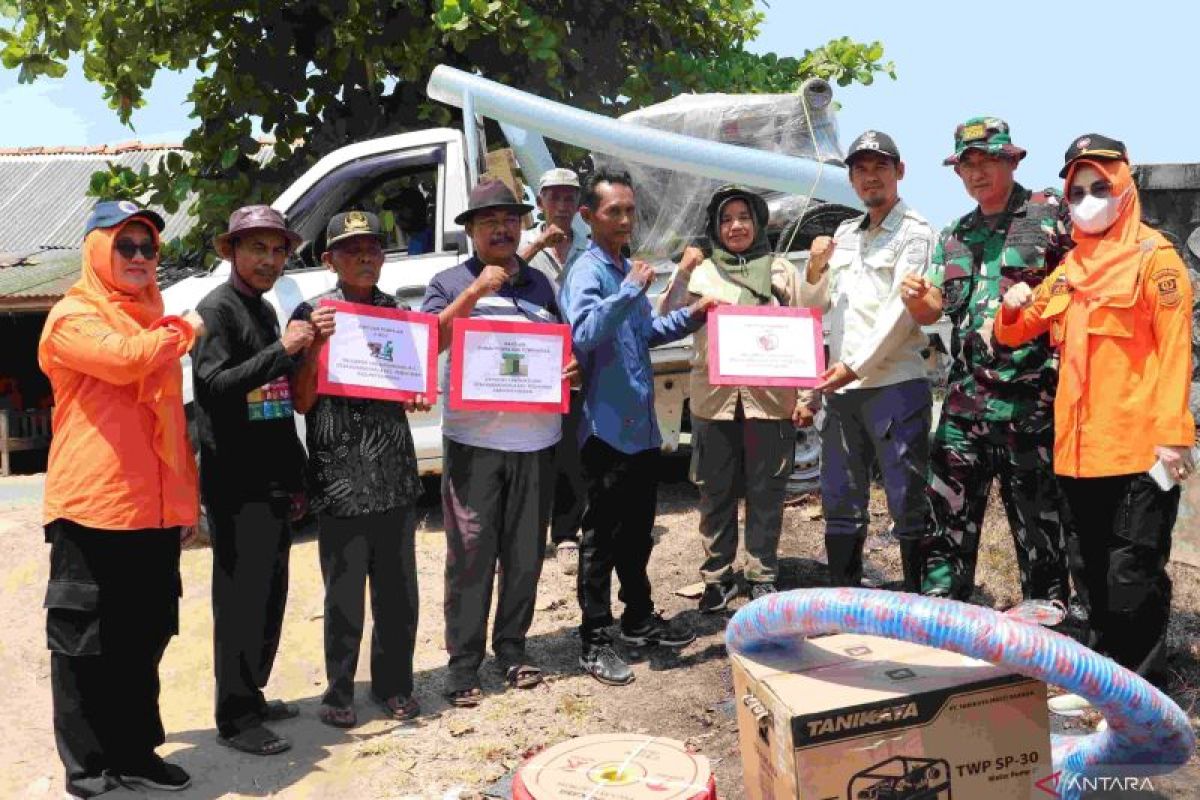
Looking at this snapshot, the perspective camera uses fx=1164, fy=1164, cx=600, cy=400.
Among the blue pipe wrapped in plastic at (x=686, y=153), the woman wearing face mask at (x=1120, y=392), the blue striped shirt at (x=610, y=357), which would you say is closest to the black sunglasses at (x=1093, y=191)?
the woman wearing face mask at (x=1120, y=392)

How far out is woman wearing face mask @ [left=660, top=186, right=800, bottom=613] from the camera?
5.05 metres

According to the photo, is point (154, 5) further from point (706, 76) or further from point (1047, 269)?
point (1047, 269)

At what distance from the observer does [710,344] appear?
15.6 ft

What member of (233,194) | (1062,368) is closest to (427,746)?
(1062,368)

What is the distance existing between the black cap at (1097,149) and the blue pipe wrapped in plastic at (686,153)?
82.1 inches

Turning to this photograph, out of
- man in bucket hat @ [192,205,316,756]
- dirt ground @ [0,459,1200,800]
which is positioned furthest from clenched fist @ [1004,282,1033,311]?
man in bucket hat @ [192,205,316,756]

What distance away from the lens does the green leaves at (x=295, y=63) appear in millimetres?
9688

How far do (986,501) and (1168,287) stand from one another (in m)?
1.03

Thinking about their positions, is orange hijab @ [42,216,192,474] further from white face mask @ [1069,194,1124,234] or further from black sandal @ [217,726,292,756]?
white face mask @ [1069,194,1124,234]

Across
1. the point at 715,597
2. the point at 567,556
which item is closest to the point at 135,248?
the point at 715,597

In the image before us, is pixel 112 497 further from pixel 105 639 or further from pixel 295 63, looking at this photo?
pixel 295 63

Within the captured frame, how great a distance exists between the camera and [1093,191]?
3842mm

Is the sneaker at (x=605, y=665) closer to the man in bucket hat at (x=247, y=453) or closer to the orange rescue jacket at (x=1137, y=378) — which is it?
the man in bucket hat at (x=247, y=453)

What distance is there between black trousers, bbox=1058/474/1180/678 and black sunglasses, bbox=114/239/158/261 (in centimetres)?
318
